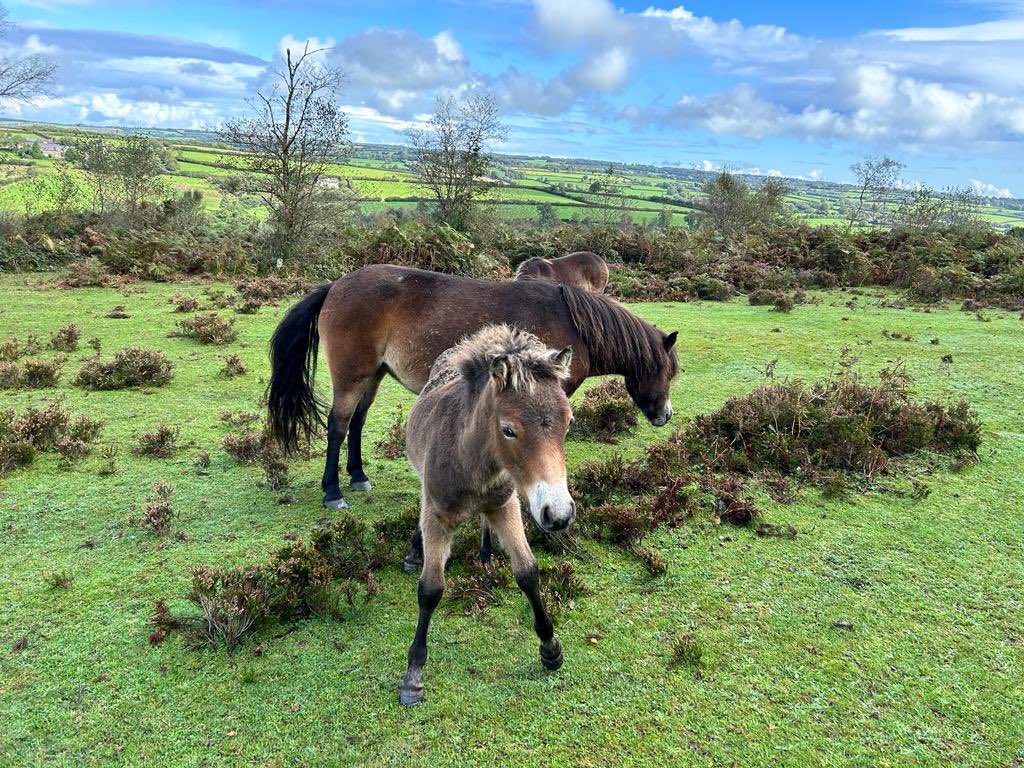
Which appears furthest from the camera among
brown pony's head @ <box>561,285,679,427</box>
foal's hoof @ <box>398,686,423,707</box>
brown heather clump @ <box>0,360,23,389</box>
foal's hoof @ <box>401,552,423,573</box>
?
brown heather clump @ <box>0,360,23,389</box>

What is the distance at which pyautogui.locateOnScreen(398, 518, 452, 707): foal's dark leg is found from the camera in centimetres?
325

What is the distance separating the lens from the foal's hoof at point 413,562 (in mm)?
4457

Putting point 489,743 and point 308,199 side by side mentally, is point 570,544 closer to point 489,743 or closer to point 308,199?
point 489,743

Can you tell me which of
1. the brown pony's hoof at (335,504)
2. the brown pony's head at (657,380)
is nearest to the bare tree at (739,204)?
the brown pony's head at (657,380)

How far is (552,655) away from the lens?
3416mm

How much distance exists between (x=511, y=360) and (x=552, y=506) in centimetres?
76

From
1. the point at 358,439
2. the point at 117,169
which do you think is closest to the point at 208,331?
the point at 358,439

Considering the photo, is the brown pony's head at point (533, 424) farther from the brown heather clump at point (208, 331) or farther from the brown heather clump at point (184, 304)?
the brown heather clump at point (184, 304)

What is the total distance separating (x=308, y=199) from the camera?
19016 millimetres

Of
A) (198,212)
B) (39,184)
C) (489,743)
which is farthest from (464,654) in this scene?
(39,184)

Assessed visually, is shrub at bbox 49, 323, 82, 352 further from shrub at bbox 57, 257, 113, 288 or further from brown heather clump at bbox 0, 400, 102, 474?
shrub at bbox 57, 257, 113, 288

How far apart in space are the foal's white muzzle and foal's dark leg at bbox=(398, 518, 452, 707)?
107cm

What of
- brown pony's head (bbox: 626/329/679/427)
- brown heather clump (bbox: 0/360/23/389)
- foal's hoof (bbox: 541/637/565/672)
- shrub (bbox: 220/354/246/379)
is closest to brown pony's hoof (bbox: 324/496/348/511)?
foal's hoof (bbox: 541/637/565/672)

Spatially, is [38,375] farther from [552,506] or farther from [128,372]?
[552,506]
